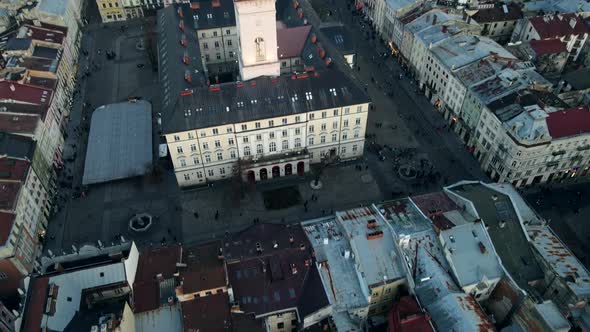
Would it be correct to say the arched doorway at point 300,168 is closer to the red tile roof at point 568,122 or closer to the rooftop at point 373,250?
the rooftop at point 373,250

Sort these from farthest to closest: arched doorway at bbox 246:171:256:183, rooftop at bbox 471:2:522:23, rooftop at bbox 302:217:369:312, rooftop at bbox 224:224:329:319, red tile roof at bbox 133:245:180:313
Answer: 1. rooftop at bbox 471:2:522:23
2. arched doorway at bbox 246:171:256:183
3. rooftop at bbox 302:217:369:312
4. rooftop at bbox 224:224:329:319
5. red tile roof at bbox 133:245:180:313

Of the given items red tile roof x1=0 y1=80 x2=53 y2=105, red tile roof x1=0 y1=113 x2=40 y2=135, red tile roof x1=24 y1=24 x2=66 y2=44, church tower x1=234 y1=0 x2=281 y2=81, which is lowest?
red tile roof x1=0 y1=113 x2=40 y2=135

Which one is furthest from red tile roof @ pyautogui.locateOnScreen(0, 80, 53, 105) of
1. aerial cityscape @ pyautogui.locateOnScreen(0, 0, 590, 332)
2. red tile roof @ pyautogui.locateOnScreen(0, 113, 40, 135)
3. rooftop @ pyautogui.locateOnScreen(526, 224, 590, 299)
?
Result: rooftop @ pyautogui.locateOnScreen(526, 224, 590, 299)

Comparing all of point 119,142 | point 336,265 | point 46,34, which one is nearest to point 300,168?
point 336,265

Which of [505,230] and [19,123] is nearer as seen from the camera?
[505,230]

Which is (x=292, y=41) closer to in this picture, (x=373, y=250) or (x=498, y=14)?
(x=373, y=250)

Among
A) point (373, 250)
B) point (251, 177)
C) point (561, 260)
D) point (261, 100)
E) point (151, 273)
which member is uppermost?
point (261, 100)

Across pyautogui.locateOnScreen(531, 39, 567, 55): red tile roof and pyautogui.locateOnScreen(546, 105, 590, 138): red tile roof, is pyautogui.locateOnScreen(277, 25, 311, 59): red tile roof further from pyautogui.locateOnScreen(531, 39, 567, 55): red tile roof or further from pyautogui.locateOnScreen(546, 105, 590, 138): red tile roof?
pyautogui.locateOnScreen(531, 39, 567, 55): red tile roof
